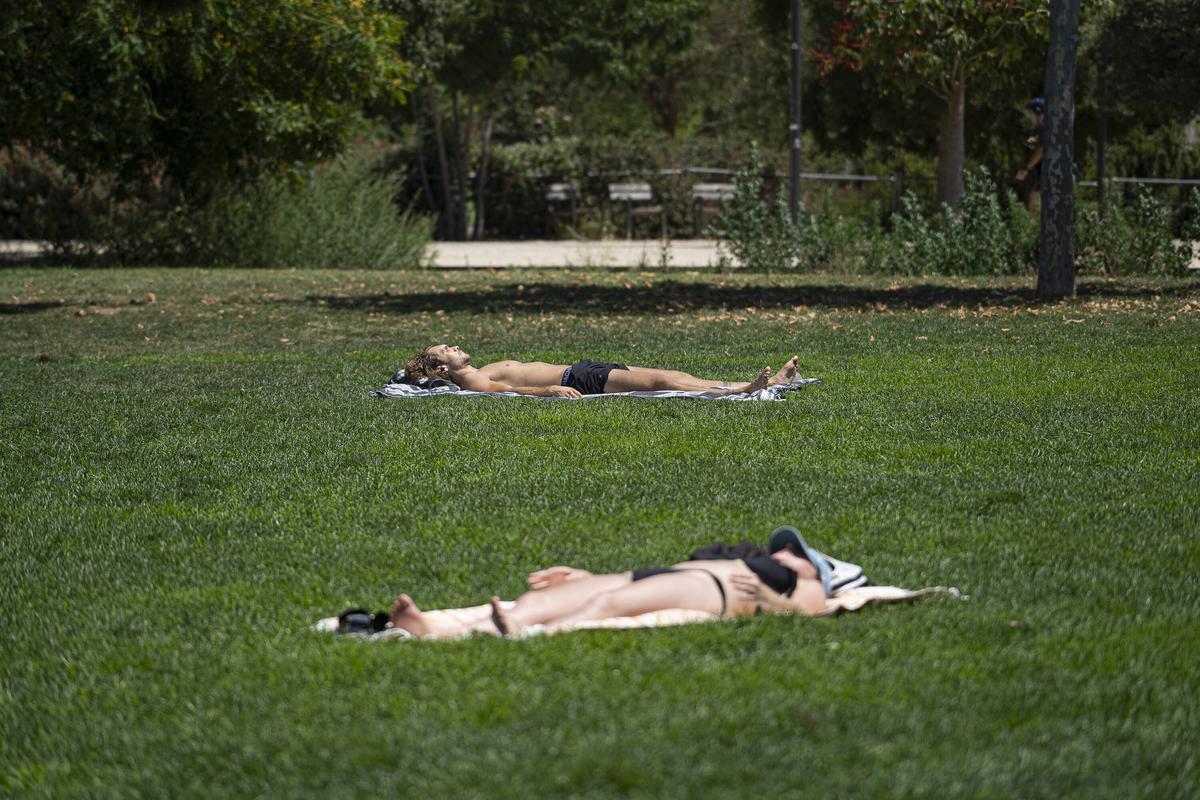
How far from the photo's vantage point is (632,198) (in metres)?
33.4

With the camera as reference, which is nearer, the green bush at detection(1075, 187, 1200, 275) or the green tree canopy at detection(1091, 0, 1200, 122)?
the green tree canopy at detection(1091, 0, 1200, 122)

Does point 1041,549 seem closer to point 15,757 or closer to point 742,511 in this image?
point 742,511

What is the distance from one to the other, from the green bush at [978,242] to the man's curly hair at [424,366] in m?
10.7

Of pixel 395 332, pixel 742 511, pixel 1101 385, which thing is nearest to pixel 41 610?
pixel 742 511

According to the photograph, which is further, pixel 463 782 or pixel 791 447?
pixel 791 447

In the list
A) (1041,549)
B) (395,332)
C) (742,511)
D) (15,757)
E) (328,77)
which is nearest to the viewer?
(15,757)

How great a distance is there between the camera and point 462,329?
13625mm

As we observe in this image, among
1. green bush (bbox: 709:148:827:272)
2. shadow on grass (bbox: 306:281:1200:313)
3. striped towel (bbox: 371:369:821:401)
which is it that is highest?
green bush (bbox: 709:148:827:272)

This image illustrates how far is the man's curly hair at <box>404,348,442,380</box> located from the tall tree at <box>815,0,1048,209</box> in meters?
11.2

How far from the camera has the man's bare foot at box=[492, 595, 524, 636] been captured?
173 inches

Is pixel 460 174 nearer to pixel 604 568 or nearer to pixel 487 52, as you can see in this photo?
pixel 487 52

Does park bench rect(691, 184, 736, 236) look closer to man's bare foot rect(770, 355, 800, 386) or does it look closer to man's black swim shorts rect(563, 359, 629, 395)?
man's black swim shorts rect(563, 359, 629, 395)

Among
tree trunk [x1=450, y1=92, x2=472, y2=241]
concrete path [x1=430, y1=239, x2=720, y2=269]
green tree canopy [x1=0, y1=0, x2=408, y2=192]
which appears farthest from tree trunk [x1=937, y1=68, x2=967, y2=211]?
tree trunk [x1=450, y1=92, x2=472, y2=241]

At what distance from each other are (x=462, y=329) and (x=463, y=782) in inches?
409
